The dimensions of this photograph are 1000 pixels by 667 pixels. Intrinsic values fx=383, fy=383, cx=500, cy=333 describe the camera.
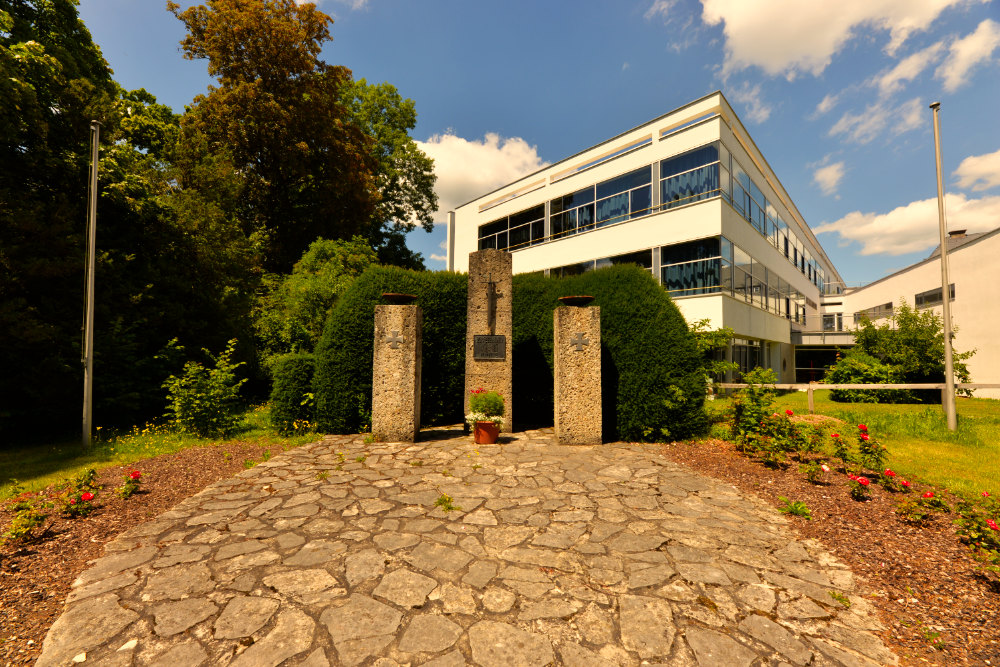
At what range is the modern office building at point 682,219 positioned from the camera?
1493 cm

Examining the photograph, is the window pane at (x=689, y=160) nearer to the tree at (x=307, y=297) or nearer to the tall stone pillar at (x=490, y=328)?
the tall stone pillar at (x=490, y=328)

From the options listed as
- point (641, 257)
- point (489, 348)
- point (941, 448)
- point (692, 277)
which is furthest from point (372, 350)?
point (641, 257)

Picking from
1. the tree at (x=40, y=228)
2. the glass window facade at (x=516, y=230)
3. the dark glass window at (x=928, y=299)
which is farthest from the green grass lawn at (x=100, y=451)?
the dark glass window at (x=928, y=299)

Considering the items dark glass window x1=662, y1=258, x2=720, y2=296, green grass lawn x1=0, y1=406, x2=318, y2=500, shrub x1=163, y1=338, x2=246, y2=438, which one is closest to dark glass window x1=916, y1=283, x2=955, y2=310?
dark glass window x1=662, y1=258, x2=720, y2=296

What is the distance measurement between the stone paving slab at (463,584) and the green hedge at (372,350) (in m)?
3.06

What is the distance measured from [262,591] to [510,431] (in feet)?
19.4

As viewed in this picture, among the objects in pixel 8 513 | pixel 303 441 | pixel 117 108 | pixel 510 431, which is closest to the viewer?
pixel 8 513

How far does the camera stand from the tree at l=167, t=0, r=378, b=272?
15898mm

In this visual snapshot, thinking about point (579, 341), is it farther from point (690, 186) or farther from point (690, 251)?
point (690, 186)

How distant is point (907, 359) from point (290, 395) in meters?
23.2

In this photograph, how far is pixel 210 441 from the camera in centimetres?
774

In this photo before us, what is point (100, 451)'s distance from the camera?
23.2ft

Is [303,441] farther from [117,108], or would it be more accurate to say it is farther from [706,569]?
[117,108]

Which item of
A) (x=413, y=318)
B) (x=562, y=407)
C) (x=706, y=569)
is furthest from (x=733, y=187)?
(x=706, y=569)
